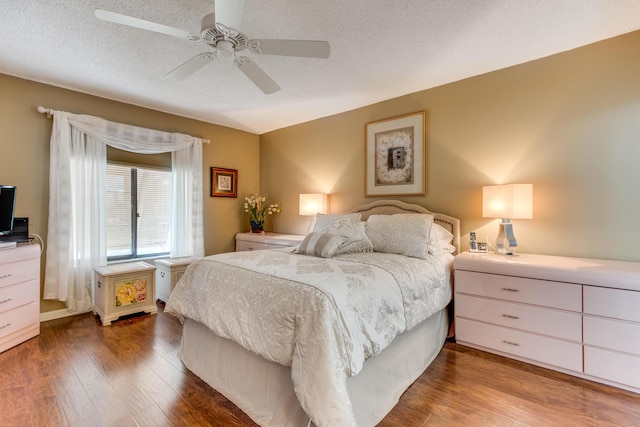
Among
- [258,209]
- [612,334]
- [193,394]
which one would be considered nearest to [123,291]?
[193,394]

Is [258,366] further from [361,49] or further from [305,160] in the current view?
[305,160]

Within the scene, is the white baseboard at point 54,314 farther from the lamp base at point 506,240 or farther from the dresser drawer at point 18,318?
the lamp base at point 506,240

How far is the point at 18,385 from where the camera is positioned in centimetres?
198

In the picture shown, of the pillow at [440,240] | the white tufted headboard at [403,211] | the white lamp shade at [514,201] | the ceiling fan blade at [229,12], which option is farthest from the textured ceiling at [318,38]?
the pillow at [440,240]

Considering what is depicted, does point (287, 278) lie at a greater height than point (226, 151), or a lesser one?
lesser

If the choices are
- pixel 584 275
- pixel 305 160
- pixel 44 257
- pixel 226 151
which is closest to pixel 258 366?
pixel 584 275

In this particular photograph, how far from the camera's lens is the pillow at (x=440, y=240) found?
2723 millimetres

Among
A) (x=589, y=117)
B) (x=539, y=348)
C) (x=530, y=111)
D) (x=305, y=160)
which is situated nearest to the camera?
(x=539, y=348)

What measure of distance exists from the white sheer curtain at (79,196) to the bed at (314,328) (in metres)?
1.85

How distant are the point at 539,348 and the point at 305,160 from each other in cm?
347

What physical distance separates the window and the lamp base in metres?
4.03

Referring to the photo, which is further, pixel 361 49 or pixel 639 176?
pixel 361 49

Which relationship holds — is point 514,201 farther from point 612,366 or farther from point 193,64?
point 193,64

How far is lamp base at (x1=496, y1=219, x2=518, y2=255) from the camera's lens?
2.59m
